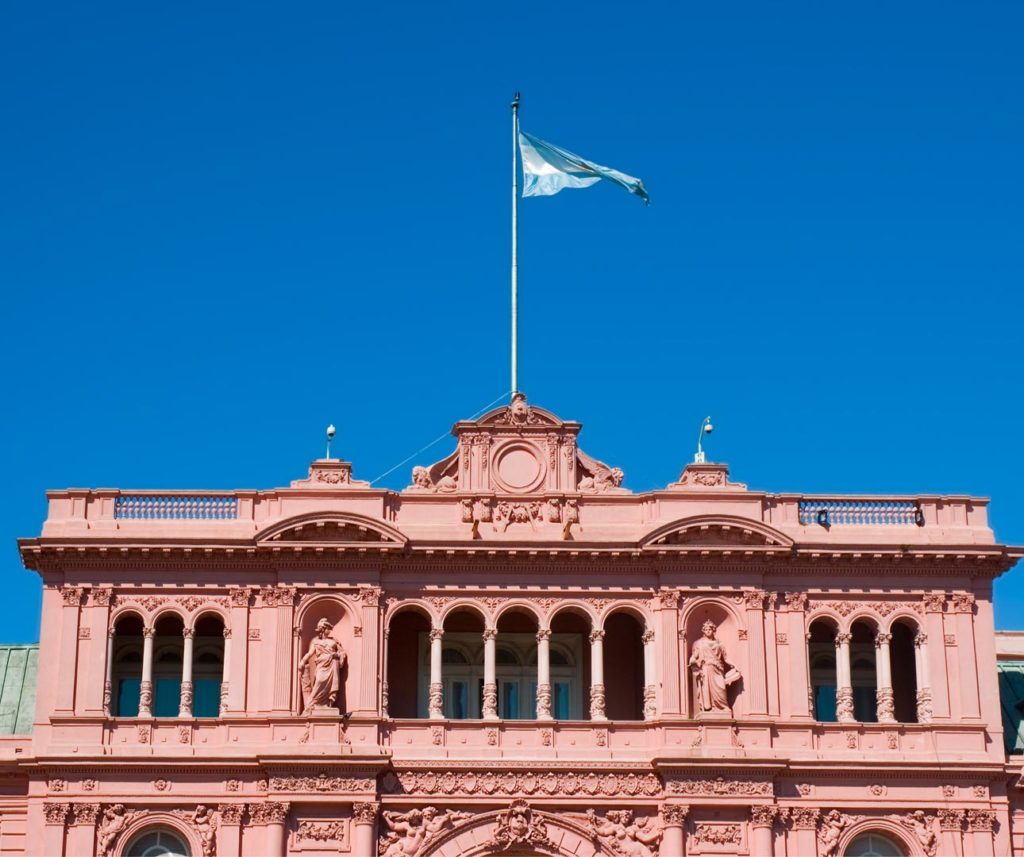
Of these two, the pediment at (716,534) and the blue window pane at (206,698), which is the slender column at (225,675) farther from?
the pediment at (716,534)

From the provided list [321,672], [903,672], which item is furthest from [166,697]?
[903,672]

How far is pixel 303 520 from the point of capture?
232 ft

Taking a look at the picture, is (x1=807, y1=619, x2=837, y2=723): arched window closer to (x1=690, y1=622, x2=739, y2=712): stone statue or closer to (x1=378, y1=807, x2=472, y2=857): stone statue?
(x1=690, y1=622, x2=739, y2=712): stone statue

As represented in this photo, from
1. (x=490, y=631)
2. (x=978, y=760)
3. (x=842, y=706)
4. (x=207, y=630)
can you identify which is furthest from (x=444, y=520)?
(x=978, y=760)

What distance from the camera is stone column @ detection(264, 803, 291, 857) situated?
221 ft

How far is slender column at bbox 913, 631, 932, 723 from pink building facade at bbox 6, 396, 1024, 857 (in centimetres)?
16

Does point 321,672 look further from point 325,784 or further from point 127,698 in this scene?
point 127,698

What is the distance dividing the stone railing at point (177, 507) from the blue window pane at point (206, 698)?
519cm

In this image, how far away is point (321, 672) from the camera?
69.2m

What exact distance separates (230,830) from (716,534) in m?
17.5

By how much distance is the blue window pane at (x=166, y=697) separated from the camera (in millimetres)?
71188

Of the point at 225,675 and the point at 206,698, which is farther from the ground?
the point at 225,675

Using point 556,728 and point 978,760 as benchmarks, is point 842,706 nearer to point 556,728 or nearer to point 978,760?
point 978,760

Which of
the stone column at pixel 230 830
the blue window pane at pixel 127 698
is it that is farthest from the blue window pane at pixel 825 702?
the blue window pane at pixel 127 698
